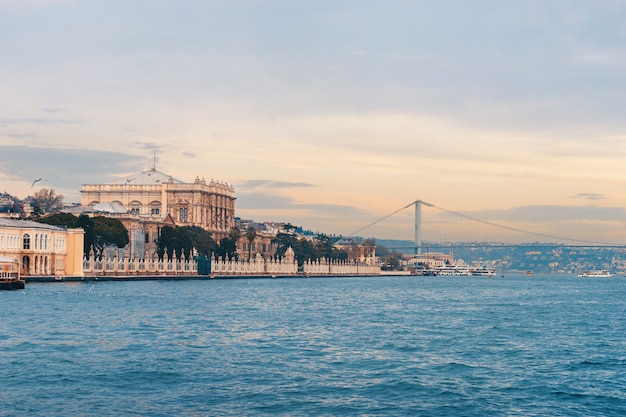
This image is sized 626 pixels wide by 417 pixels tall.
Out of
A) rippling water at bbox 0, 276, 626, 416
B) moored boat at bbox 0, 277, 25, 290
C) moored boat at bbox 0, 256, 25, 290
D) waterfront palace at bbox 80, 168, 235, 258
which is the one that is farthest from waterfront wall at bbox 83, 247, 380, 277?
rippling water at bbox 0, 276, 626, 416

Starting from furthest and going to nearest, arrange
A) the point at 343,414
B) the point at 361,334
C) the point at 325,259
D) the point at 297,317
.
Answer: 1. the point at 325,259
2. the point at 297,317
3. the point at 361,334
4. the point at 343,414

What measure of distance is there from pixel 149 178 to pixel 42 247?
235 ft

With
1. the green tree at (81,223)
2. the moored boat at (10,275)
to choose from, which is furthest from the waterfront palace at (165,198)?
the moored boat at (10,275)

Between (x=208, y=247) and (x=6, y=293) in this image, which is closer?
(x=6, y=293)

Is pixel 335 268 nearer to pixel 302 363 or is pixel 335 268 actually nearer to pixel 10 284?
pixel 10 284

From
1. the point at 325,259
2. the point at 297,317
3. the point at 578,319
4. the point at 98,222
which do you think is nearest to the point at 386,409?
the point at 297,317

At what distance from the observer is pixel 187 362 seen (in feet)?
88.8

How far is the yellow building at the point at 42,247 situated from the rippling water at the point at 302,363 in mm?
33421

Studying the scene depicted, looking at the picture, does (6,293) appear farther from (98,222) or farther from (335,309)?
(98,222)

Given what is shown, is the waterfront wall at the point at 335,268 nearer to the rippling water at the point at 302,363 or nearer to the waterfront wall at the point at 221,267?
the waterfront wall at the point at 221,267

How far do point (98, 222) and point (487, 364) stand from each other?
8030 centimetres

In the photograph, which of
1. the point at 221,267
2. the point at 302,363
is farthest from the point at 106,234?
the point at 302,363

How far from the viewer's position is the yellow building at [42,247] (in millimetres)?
78500

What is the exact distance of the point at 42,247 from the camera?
81188 millimetres
